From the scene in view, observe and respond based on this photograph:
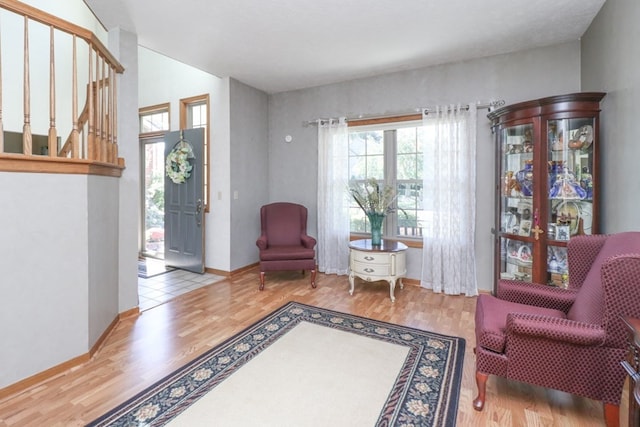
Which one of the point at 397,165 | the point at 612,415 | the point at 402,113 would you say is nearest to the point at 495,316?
the point at 612,415

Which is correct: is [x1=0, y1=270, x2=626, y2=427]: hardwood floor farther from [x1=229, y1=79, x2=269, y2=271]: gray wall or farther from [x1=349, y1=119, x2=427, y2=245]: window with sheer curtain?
[x1=349, y1=119, x2=427, y2=245]: window with sheer curtain

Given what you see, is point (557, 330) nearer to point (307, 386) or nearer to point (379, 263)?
point (307, 386)

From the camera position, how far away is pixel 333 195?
4477 millimetres

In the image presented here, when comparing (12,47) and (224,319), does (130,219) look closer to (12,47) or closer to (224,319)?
(224,319)

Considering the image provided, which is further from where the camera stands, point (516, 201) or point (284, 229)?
point (284, 229)

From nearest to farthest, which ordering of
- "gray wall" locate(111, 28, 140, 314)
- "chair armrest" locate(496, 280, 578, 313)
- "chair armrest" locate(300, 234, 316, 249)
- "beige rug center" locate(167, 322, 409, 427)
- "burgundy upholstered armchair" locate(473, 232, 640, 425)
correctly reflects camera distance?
"burgundy upholstered armchair" locate(473, 232, 640, 425)
"beige rug center" locate(167, 322, 409, 427)
"chair armrest" locate(496, 280, 578, 313)
"gray wall" locate(111, 28, 140, 314)
"chair armrest" locate(300, 234, 316, 249)

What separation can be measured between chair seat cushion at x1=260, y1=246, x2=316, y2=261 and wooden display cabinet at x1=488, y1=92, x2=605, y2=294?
7.22ft

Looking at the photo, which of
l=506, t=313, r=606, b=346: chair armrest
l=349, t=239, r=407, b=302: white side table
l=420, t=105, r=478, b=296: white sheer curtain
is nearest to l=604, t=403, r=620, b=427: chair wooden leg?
l=506, t=313, r=606, b=346: chair armrest

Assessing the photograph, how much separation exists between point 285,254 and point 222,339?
147cm

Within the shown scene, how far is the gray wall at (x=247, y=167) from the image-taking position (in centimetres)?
443

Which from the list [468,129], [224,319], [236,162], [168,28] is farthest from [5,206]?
[468,129]

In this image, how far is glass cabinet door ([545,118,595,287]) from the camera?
8.88 ft

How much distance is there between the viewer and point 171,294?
12.1 feet

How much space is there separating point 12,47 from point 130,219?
114 inches
